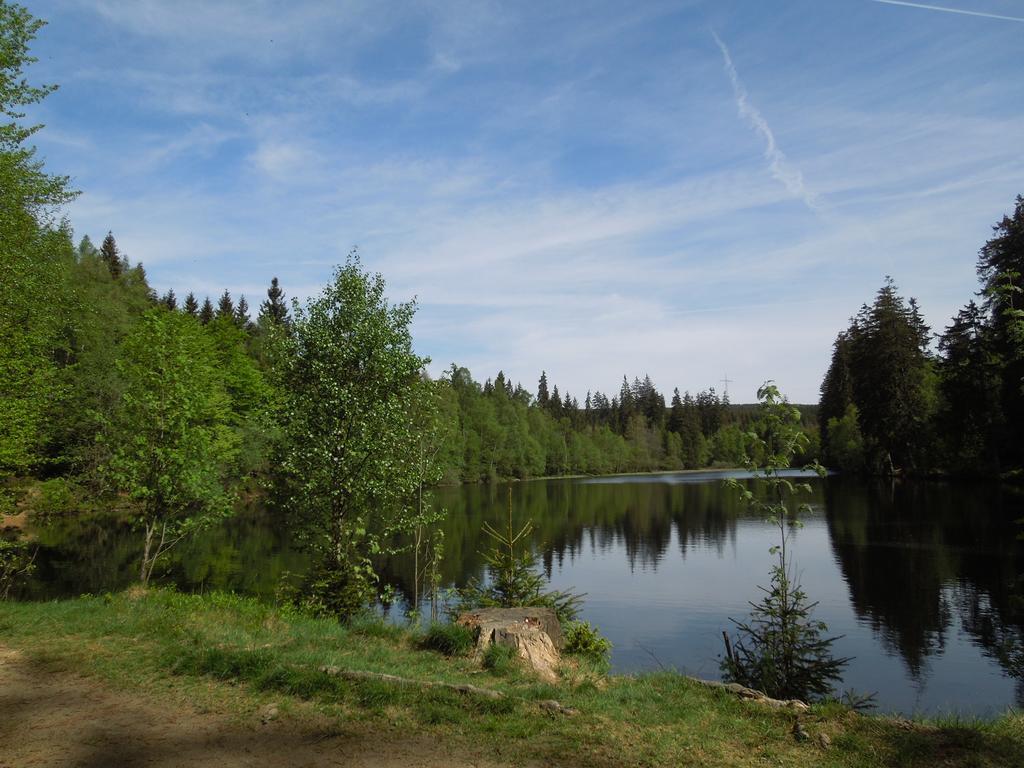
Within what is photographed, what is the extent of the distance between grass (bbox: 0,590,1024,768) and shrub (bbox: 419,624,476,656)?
15 cm

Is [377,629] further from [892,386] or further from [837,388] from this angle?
[837,388]

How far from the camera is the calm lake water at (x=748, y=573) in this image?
15.2 meters

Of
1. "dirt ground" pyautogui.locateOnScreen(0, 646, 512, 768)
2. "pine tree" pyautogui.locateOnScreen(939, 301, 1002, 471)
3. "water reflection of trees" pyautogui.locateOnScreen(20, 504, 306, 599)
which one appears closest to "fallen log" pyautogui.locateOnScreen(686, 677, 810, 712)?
"dirt ground" pyautogui.locateOnScreen(0, 646, 512, 768)

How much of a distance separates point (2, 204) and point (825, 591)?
87.6 feet

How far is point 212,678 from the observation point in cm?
770

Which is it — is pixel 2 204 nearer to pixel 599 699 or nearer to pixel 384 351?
pixel 384 351

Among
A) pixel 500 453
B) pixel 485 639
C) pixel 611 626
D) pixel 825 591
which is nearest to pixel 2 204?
pixel 485 639

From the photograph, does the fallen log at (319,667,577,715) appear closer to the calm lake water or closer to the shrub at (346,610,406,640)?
the shrub at (346,610,406,640)

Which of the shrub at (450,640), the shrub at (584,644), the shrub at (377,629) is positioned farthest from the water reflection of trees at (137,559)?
the shrub at (584,644)

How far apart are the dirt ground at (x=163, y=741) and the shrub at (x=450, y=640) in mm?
3387

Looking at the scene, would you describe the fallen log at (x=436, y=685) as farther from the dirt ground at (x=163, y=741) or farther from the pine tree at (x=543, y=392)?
the pine tree at (x=543, y=392)

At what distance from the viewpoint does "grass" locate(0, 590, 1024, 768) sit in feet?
19.7

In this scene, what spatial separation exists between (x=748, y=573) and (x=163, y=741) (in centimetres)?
2469

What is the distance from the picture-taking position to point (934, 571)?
78.9 feet
